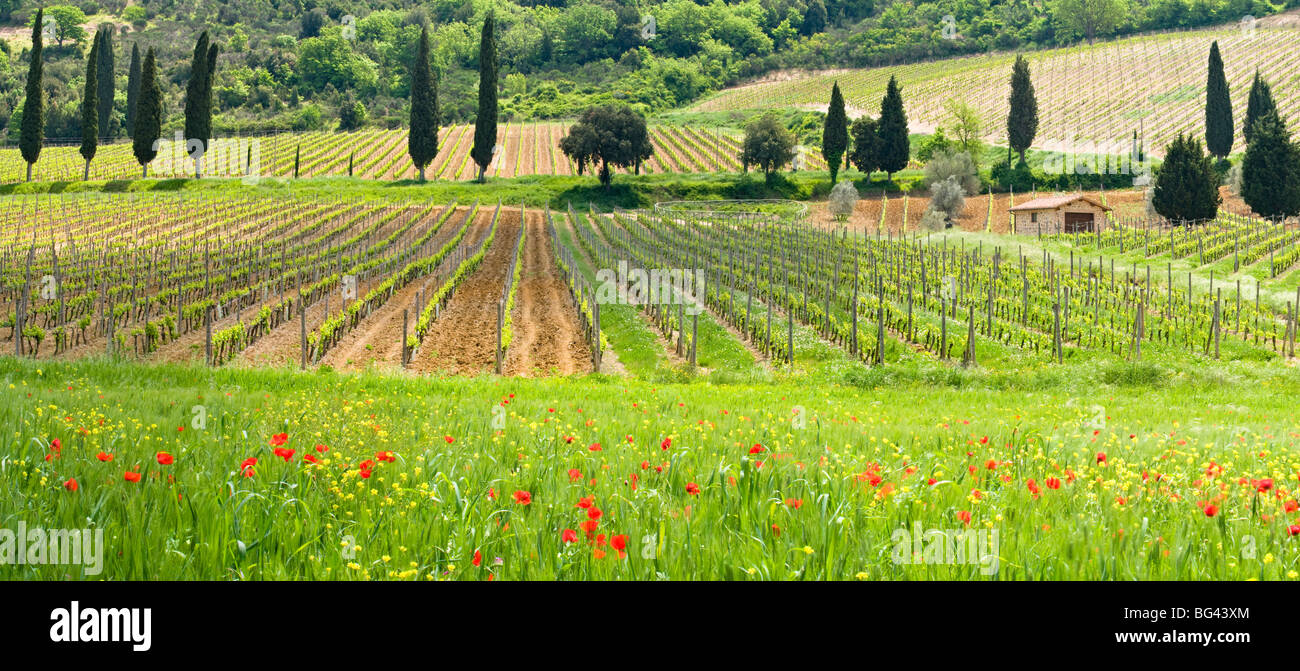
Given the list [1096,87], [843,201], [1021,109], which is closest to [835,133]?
[843,201]

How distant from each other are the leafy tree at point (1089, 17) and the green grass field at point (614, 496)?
192 m

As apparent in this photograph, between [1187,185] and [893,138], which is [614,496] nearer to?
[1187,185]

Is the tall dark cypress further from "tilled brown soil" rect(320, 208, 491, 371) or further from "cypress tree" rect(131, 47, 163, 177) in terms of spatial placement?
"tilled brown soil" rect(320, 208, 491, 371)

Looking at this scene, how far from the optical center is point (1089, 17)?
174875mm

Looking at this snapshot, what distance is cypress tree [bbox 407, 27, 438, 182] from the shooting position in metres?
80.8

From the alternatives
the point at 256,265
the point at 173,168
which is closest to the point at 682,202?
the point at 256,265

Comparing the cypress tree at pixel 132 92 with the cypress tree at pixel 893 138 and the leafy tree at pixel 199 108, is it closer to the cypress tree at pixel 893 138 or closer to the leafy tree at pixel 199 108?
the leafy tree at pixel 199 108

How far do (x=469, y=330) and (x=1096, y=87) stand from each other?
408 ft

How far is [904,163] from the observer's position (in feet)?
274

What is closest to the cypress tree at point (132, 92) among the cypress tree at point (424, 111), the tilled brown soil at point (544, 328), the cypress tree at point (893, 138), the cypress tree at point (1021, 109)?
→ the cypress tree at point (424, 111)

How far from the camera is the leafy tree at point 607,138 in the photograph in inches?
3135

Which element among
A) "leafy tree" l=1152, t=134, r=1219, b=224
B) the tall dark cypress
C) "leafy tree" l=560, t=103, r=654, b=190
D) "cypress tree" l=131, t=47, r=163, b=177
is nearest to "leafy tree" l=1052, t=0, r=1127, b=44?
"leafy tree" l=1152, t=134, r=1219, b=224

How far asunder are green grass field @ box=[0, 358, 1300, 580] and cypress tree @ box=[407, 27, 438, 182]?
246 feet
